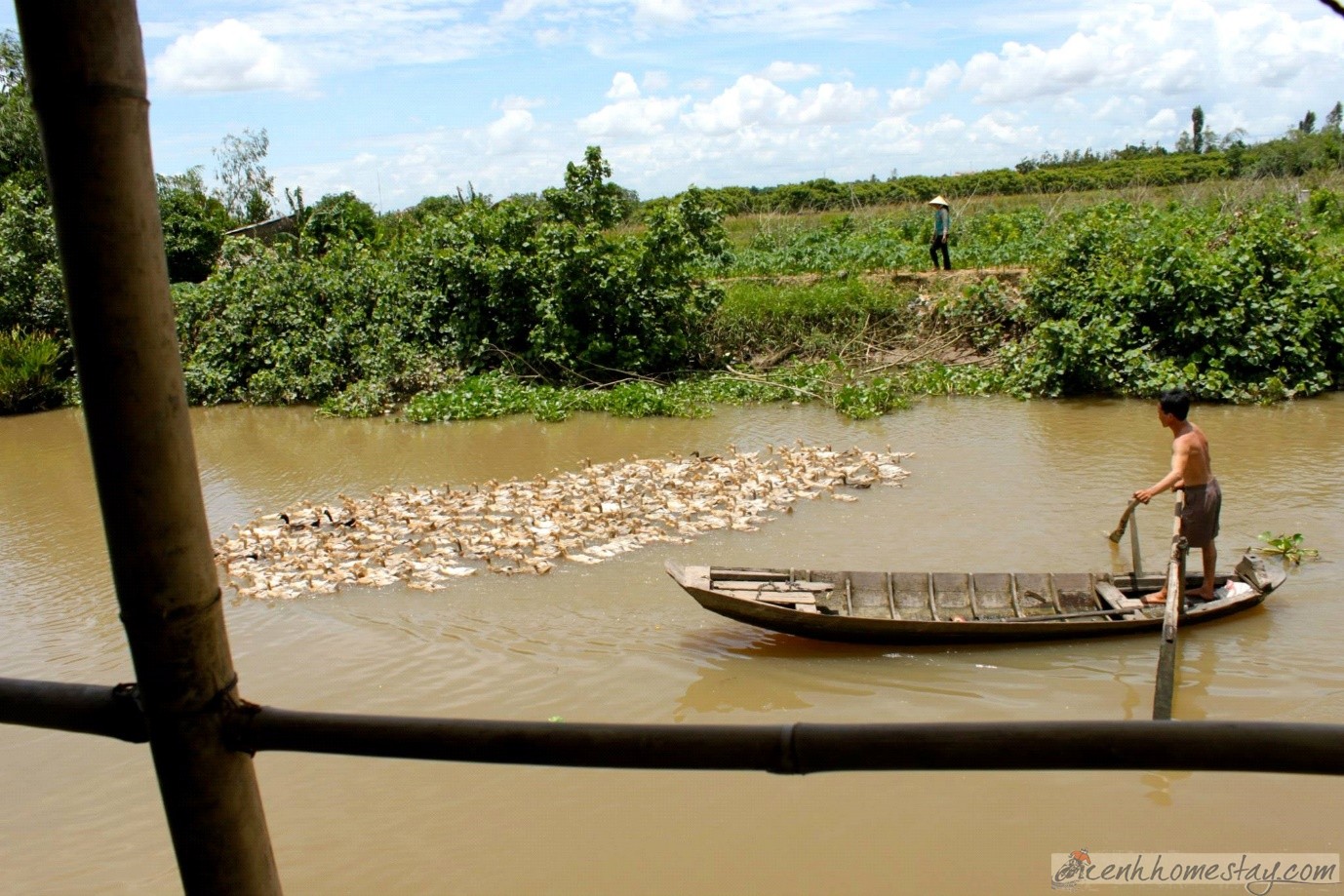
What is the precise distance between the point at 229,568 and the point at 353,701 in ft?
10.4

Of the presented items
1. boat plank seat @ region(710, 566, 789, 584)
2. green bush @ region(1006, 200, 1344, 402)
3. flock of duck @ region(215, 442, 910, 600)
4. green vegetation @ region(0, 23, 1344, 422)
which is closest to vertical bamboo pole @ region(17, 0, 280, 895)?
boat plank seat @ region(710, 566, 789, 584)

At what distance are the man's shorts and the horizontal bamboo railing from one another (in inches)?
A: 231

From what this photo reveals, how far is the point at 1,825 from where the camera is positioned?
5203mm

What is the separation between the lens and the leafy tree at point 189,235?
Result: 23.2 metres

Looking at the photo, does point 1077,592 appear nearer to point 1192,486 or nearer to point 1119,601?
point 1119,601

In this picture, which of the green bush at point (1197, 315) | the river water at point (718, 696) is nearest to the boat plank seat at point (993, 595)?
the river water at point (718, 696)

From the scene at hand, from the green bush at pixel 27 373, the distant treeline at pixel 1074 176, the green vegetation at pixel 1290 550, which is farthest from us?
the distant treeline at pixel 1074 176

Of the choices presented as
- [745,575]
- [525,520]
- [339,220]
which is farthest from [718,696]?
[339,220]

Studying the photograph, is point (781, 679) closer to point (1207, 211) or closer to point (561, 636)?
point (561, 636)

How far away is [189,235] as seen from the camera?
77.0 ft

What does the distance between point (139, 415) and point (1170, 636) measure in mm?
5492

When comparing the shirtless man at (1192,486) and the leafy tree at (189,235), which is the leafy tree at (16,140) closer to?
the leafy tree at (189,235)

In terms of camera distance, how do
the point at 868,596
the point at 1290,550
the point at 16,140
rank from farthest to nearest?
the point at 16,140 < the point at 1290,550 < the point at 868,596

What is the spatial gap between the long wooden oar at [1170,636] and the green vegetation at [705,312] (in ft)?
25.9
